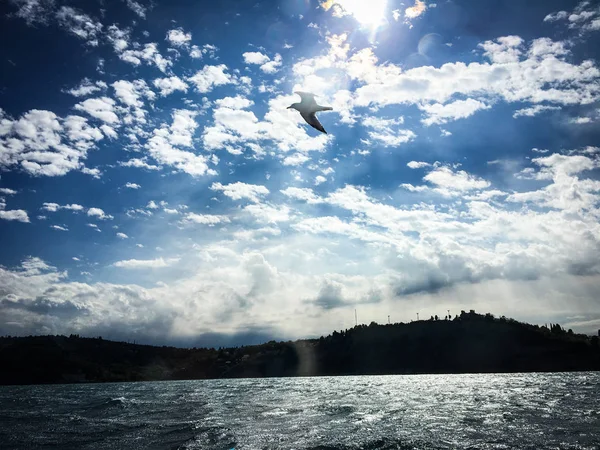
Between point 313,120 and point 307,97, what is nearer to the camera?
point 313,120

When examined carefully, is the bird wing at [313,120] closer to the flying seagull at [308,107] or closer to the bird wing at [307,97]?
the flying seagull at [308,107]

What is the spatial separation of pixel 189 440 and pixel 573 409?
3158cm

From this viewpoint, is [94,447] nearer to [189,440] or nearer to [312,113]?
[189,440]

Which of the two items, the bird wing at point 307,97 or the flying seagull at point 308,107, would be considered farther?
the bird wing at point 307,97

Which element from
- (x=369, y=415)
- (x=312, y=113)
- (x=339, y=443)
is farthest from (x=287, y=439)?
(x=312, y=113)

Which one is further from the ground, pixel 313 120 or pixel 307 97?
pixel 307 97

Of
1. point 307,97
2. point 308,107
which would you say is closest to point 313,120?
point 308,107

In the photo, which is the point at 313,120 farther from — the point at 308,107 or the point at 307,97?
the point at 307,97

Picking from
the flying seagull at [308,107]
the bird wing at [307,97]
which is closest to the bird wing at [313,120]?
the flying seagull at [308,107]

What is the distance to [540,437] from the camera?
22.5m

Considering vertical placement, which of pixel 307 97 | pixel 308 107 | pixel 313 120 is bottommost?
pixel 313 120

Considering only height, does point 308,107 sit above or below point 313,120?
above

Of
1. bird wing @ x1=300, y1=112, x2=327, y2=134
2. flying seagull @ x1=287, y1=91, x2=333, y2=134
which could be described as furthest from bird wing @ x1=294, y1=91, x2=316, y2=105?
bird wing @ x1=300, y1=112, x2=327, y2=134

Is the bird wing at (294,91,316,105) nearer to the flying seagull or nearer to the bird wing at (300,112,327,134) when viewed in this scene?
the flying seagull
